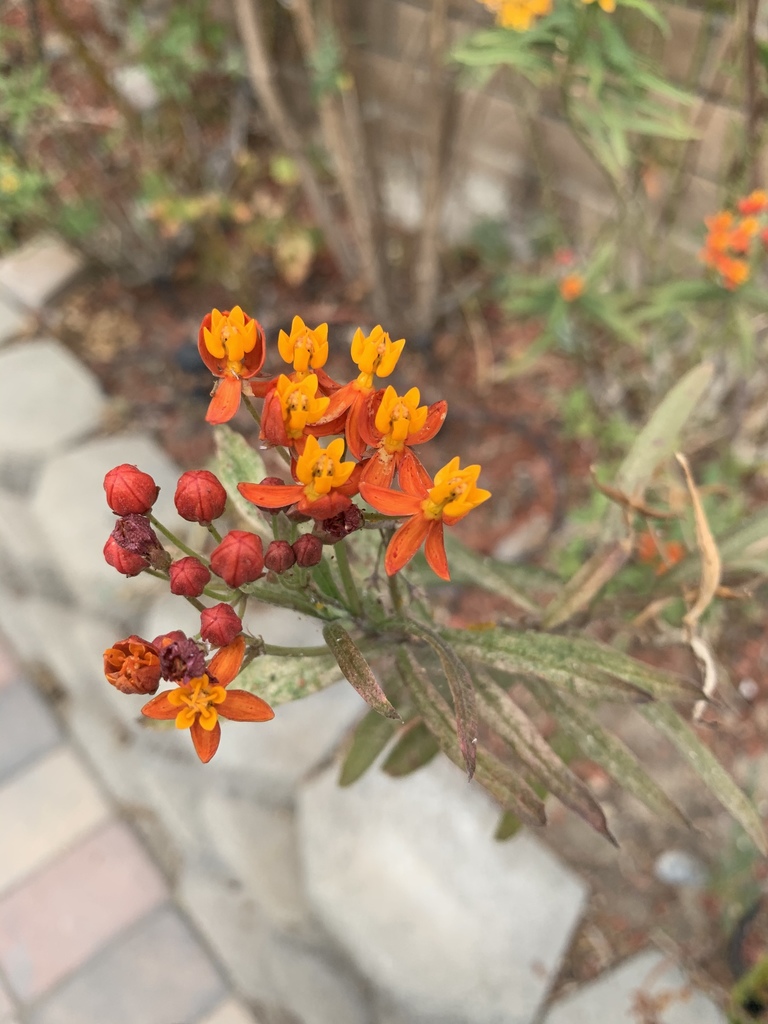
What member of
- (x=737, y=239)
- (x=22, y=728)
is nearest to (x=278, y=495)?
(x=737, y=239)

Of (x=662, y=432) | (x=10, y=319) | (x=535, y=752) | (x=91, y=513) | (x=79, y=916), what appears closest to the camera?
(x=535, y=752)

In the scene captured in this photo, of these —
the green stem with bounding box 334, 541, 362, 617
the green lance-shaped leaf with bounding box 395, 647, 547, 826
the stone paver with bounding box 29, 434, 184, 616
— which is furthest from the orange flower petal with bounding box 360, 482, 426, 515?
the stone paver with bounding box 29, 434, 184, 616

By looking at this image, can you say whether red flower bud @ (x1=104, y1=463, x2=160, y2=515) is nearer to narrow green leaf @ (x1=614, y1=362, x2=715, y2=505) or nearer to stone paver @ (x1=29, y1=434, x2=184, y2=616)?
narrow green leaf @ (x1=614, y1=362, x2=715, y2=505)

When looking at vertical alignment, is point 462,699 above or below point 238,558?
below

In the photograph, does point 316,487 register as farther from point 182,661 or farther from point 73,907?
point 73,907

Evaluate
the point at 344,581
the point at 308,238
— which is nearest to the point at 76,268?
the point at 308,238

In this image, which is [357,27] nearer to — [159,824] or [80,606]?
[80,606]
